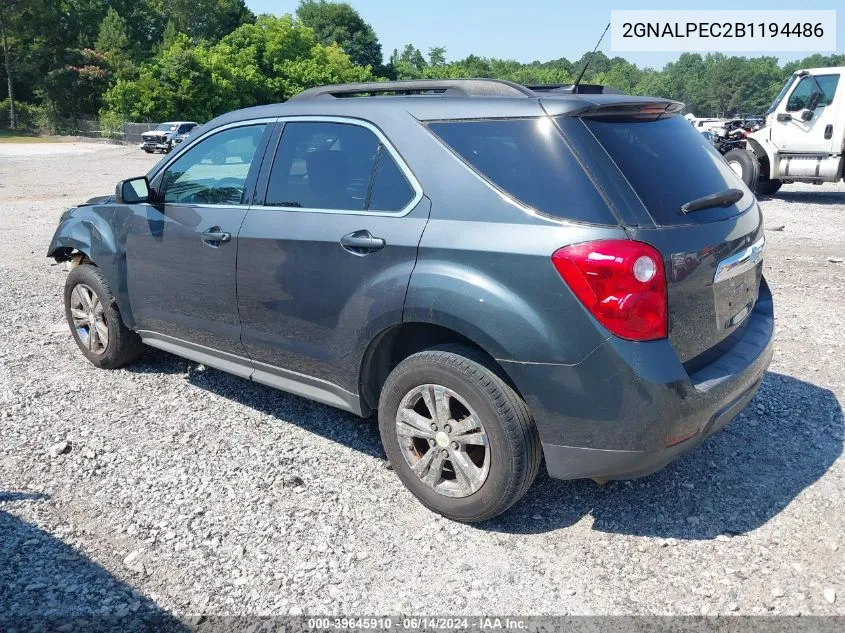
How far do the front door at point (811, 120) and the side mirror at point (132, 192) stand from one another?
1301 centimetres

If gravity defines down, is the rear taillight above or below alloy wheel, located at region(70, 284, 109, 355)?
above

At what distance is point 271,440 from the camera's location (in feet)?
13.9

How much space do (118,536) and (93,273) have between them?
2.43 m

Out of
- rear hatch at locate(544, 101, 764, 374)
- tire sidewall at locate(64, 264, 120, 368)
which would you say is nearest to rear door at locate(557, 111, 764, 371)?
rear hatch at locate(544, 101, 764, 374)

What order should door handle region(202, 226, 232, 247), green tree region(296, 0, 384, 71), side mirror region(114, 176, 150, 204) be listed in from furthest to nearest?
1. green tree region(296, 0, 384, 71)
2. side mirror region(114, 176, 150, 204)
3. door handle region(202, 226, 232, 247)

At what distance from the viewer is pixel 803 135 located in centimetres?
1381

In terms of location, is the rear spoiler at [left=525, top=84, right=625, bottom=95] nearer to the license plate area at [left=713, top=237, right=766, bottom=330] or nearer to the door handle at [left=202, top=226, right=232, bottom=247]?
the license plate area at [left=713, top=237, right=766, bottom=330]

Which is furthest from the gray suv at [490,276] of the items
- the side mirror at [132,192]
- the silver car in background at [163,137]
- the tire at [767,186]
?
the silver car in background at [163,137]

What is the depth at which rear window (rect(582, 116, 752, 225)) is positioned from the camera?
9.84ft

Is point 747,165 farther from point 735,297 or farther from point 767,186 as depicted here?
point 735,297

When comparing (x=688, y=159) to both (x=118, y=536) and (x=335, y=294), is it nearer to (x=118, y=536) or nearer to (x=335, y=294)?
(x=335, y=294)

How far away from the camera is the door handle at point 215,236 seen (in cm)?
404

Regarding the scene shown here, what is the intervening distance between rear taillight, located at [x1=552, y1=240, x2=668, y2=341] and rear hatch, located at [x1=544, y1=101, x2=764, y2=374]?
0.25ft

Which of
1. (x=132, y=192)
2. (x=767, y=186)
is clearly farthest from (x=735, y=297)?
(x=767, y=186)
